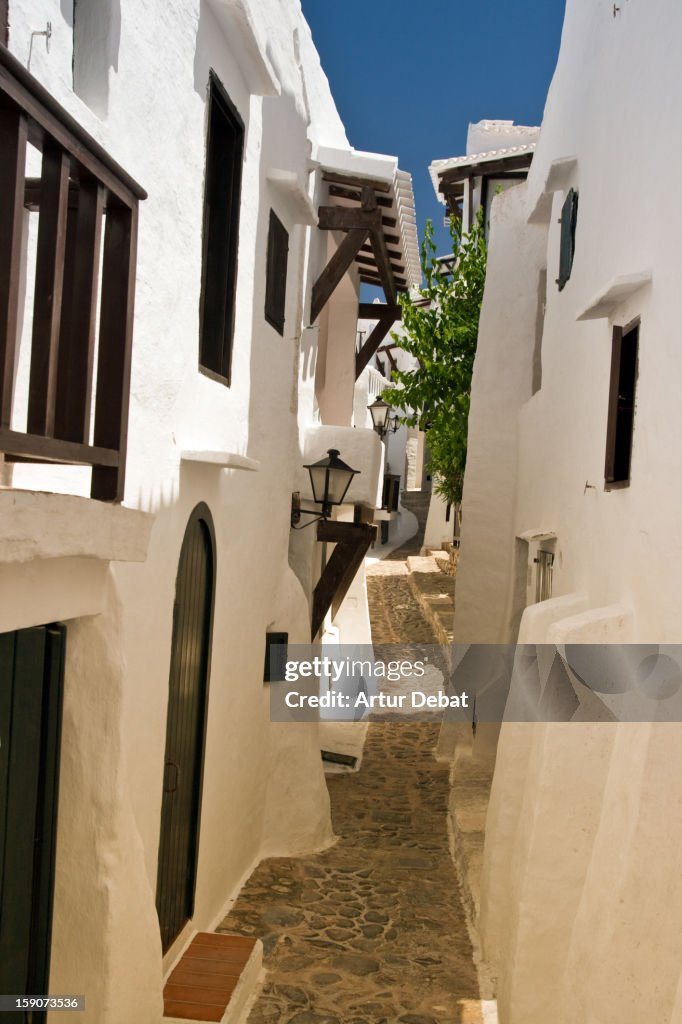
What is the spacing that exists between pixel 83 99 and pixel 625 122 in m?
3.38

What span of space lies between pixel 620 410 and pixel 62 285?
3.71m

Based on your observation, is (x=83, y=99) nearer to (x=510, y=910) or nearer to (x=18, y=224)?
(x=18, y=224)

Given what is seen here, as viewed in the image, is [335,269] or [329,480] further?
[335,269]

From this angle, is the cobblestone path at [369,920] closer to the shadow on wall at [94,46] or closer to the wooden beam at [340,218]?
the shadow on wall at [94,46]

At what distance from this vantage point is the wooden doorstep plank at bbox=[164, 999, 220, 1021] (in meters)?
5.23

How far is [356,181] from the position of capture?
11.5 metres

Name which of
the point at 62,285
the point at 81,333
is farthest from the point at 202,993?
the point at 62,285

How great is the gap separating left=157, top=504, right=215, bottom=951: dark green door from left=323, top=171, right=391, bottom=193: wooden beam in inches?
242

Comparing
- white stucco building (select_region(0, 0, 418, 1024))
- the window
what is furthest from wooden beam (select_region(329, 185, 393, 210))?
the window

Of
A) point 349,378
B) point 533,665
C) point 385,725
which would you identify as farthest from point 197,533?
point 385,725

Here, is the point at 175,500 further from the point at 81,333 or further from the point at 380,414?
the point at 380,414

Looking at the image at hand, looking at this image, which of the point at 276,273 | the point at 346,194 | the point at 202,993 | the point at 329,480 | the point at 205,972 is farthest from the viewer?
the point at 346,194

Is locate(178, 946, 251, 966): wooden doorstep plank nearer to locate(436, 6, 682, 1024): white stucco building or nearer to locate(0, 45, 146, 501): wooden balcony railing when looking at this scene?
locate(436, 6, 682, 1024): white stucco building

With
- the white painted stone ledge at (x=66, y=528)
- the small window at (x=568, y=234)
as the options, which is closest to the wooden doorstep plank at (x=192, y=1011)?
the white painted stone ledge at (x=66, y=528)
